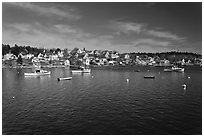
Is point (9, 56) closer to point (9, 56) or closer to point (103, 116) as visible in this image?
point (9, 56)

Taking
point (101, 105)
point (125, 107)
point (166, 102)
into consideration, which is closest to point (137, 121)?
point (125, 107)

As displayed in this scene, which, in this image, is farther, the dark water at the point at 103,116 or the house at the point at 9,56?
the house at the point at 9,56

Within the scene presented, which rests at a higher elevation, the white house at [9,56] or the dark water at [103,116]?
the white house at [9,56]

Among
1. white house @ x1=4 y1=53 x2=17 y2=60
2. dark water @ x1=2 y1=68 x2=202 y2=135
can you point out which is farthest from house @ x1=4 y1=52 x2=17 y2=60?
dark water @ x1=2 y1=68 x2=202 y2=135

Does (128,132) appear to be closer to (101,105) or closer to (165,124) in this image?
(165,124)

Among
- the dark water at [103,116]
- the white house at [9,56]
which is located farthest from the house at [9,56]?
the dark water at [103,116]

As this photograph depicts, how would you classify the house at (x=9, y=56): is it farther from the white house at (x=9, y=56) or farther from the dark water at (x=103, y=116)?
the dark water at (x=103, y=116)

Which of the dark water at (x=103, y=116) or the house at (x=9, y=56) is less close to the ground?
the house at (x=9, y=56)

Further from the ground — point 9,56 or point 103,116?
point 9,56

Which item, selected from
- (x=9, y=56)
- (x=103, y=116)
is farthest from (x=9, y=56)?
(x=103, y=116)

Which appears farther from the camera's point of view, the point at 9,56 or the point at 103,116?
the point at 9,56

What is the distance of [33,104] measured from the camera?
25188mm

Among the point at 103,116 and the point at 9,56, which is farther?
the point at 9,56

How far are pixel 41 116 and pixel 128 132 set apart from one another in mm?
9224
